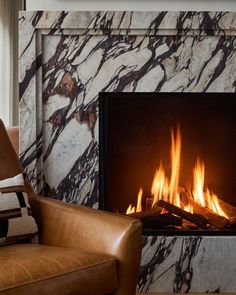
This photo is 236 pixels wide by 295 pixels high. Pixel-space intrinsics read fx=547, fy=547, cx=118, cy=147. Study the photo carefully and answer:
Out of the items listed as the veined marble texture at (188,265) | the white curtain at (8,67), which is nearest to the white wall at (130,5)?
the veined marble texture at (188,265)

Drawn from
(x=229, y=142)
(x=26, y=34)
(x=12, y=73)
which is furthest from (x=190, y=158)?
(x=12, y=73)

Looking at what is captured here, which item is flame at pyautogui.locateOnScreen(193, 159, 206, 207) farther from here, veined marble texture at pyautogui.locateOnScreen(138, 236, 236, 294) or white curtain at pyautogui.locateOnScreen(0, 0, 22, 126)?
white curtain at pyautogui.locateOnScreen(0, 0, 22, 126)

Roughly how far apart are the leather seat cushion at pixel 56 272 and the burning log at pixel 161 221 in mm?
737

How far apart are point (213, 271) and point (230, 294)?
124 mm

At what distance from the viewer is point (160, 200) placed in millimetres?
2559

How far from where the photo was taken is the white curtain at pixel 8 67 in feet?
11.8

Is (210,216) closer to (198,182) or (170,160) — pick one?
(198,182)

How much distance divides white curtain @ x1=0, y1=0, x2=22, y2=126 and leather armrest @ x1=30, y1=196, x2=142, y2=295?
1.58m

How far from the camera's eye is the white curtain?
11.8 feet

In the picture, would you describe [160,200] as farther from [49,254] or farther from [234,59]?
[49,254]

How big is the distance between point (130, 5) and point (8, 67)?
4.51 ft

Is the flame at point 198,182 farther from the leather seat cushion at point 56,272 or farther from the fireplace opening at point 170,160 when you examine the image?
the leather seat cushion at point 56,272

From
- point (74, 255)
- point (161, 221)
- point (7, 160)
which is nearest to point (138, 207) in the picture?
point (161, 221)

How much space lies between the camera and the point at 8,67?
11.9 ft
